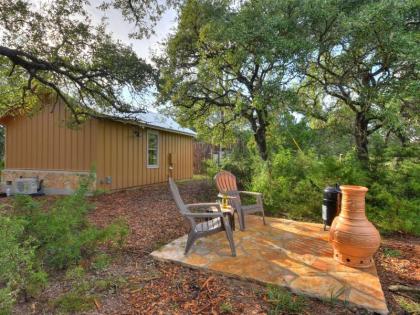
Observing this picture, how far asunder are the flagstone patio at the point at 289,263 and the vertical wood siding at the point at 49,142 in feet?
18.4

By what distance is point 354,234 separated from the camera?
2.88 metres

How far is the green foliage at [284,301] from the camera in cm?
223

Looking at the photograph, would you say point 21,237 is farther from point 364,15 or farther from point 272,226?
point 364,15

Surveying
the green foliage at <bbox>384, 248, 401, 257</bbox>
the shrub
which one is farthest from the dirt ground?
the shrub

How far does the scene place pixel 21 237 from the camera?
294 centimetres

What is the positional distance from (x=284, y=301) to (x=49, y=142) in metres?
8.83

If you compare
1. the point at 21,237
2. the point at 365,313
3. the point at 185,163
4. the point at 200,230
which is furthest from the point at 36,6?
the point at 185,163

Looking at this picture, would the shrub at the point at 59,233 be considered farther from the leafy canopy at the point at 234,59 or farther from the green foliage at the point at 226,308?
the leafy canopy at the point at 234,59

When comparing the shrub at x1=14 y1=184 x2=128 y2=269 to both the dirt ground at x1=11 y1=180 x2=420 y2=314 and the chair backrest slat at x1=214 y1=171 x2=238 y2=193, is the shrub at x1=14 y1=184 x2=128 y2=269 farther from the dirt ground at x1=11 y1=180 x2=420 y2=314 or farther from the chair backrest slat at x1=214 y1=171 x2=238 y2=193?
the chair backrest slat at x1=214 y1=171 x2=238 y2=193

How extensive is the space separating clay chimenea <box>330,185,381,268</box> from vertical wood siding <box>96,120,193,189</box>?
22.7ft

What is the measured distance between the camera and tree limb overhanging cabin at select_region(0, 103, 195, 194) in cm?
800

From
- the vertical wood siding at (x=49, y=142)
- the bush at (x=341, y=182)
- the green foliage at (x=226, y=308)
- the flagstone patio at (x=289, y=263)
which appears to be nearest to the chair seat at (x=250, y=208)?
the flagstone patio at (x=289, y=263)

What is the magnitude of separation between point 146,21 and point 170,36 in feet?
2.29

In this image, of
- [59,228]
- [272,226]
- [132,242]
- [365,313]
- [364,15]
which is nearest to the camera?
[365,313]
